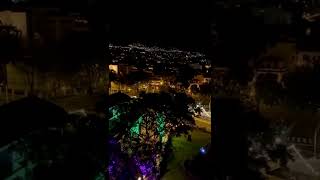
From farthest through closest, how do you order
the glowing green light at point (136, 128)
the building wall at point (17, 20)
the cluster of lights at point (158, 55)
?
the glowing green light at point (136, 128)
the building wall at point (17, 20)
the cluster of lights at point (158, 55)

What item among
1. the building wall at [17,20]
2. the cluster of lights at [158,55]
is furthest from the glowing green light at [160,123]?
the building wall at [17,20]

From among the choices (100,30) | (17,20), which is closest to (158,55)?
(100,30)

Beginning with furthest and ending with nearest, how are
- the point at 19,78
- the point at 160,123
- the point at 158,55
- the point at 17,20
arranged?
the point at 19,78 < the point at 160,123 < the point at 17,20 < the point at 158,55

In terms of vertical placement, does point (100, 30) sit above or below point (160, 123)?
above

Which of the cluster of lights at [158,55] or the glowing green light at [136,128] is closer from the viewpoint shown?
the cluster of lights at [158,55]

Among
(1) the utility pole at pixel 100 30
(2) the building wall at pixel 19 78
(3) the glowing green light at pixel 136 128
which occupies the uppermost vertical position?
(1) the utility pole at pixel 100 30

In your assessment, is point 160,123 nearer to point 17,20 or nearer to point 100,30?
point 100,30

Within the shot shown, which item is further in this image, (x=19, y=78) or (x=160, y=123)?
(x=19, y=78)

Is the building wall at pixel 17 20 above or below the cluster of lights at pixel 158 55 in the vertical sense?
above

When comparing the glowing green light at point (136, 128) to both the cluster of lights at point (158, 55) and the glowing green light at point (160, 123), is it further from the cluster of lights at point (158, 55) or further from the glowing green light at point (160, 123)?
the cluster of lights at point (158, 55)

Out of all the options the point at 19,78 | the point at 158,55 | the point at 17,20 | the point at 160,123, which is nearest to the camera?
the point at 158,55

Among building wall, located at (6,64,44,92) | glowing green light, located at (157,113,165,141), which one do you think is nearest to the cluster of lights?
glowing green light, located at (157,113,165,141)

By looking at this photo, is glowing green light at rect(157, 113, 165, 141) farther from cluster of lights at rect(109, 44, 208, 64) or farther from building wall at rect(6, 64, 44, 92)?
building wall at rect(6, 64, 44, 92)
